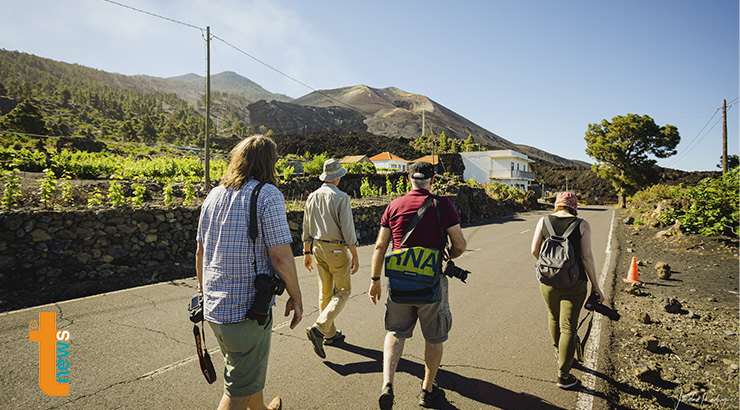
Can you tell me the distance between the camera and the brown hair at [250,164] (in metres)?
2.17

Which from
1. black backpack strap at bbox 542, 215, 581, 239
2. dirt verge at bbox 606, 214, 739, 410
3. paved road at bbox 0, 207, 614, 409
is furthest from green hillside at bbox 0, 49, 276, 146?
dirt verge at bbox 606, 214, 739, 410

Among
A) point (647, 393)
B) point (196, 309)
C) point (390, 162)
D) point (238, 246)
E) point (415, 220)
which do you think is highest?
point (390, 162)

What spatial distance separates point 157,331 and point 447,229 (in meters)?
3.80

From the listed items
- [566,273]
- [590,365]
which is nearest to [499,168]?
[590,365]

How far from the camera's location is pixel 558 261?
3254 mm

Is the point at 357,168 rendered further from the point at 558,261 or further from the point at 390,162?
the point at 390,162

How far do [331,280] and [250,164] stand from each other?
7.50ft

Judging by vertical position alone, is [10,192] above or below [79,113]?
below

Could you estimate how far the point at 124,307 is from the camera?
16.9 ft

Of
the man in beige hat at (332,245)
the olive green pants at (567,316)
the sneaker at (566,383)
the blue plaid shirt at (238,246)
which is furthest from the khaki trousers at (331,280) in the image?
the sneaker at (566,383)

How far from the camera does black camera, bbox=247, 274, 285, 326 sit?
2.04 m

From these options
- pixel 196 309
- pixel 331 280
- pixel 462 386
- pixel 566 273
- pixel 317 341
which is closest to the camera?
pixel 196 309

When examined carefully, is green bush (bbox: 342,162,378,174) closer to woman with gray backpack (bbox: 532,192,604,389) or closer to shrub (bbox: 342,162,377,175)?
shrub (bbox: 342,162,377,175)

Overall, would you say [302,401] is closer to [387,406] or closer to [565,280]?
[387,406]
